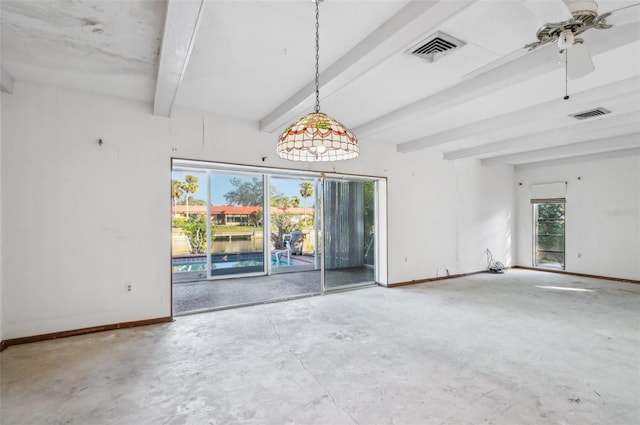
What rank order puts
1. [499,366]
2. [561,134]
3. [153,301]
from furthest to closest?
[561,134]
[153,301]
[499,366]

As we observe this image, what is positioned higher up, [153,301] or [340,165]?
[340,165]

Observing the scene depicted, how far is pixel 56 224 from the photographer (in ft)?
11.4

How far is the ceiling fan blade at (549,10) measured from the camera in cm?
159

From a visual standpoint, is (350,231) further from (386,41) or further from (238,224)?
(386,41)

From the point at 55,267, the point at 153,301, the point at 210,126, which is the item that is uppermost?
the point at 210,126

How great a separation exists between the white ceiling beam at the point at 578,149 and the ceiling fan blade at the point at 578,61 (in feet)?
16.4

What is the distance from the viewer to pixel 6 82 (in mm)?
3078

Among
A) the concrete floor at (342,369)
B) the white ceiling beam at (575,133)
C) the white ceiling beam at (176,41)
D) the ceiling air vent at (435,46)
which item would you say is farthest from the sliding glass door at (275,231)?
the ceiling air vent at (435,46)

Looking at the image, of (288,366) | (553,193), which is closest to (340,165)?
(288,366)

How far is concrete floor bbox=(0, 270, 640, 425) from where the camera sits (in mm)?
2150

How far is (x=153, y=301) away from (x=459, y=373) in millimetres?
3630

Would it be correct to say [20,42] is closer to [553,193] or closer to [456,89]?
[456,89]

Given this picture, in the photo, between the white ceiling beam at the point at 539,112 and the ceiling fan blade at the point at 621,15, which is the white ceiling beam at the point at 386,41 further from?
the white ceiling beam at the point at 539,112

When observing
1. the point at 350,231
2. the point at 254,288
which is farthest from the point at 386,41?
the point at 350,231
